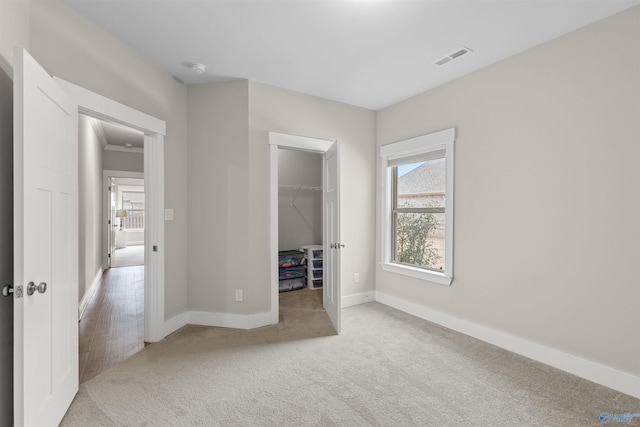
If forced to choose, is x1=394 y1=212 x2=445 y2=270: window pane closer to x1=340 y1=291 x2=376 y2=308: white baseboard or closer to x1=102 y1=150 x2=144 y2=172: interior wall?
x1=340 y1=291 x2=376 y2=308: white baseboard

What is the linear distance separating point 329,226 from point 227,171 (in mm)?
1291

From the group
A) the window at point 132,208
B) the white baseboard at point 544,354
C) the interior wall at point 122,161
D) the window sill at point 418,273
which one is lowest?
the white baseboard at point 544,354

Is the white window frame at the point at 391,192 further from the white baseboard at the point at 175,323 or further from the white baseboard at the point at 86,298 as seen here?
the white baseboard at the point at 86,298

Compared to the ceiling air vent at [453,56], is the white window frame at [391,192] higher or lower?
lower

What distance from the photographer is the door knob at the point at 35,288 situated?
57.5 inches

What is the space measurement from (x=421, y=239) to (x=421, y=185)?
66cm

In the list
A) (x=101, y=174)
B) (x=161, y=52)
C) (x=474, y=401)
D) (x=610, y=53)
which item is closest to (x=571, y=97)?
(x=610, y=53)

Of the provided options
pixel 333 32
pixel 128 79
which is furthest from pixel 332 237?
pixel 128 79

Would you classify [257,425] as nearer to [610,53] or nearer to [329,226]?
[329,226]

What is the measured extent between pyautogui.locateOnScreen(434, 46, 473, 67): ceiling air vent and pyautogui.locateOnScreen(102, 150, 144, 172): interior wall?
672 centimetres

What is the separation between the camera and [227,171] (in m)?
3.27

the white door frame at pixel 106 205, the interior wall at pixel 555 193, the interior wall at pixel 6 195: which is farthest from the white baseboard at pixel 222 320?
the white door frame at pixel 106 205

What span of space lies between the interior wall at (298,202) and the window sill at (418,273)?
189cm

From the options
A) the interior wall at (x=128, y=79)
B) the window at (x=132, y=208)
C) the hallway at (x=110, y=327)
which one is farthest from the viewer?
the window at (x=132, y=208)
